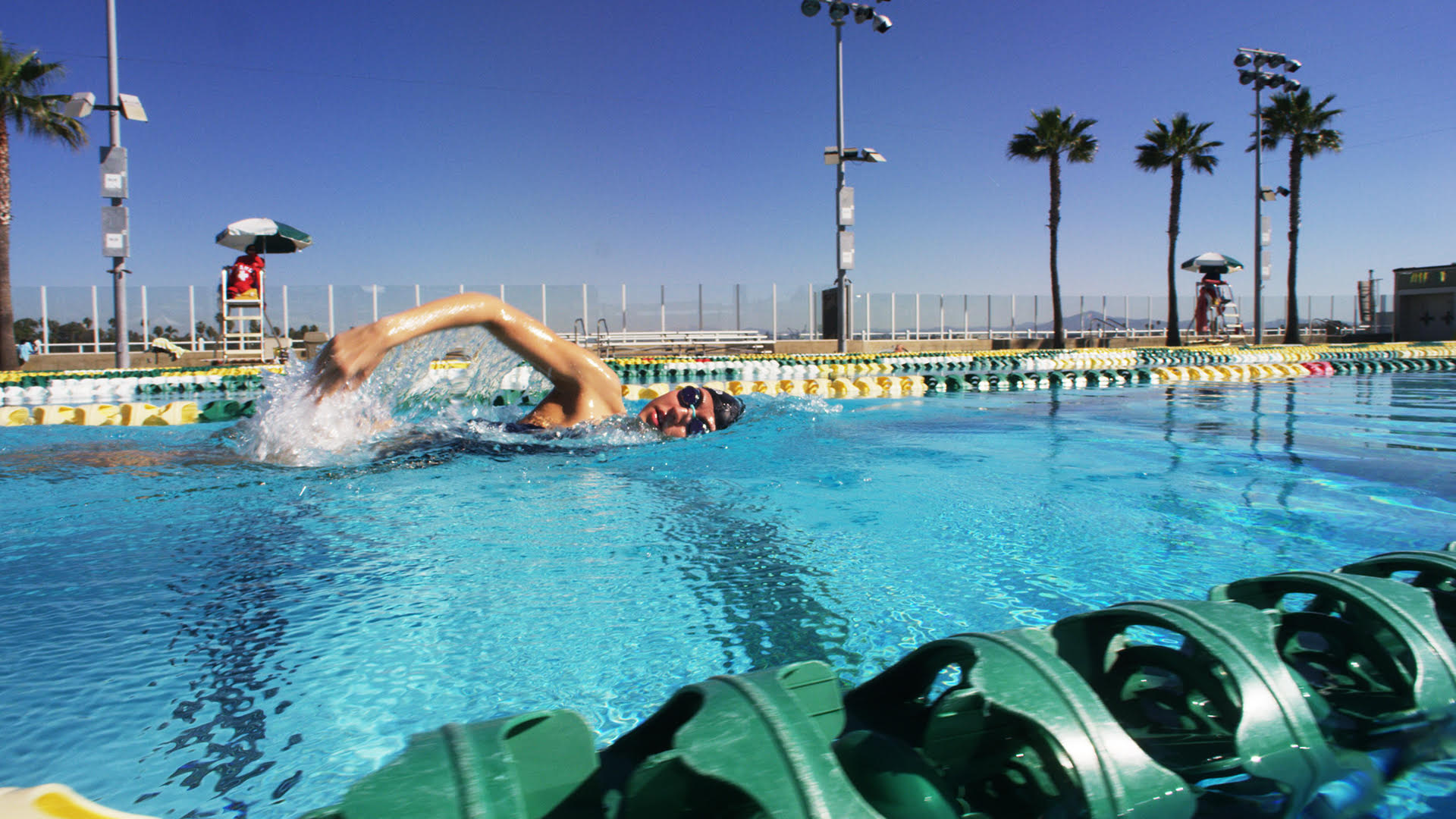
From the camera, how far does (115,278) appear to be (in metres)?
11.9

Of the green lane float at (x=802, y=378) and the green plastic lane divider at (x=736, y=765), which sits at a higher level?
the green lane float at (x=802, y=378)

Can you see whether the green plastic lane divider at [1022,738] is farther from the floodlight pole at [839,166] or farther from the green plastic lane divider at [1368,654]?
the floodlight pole at [839,166]

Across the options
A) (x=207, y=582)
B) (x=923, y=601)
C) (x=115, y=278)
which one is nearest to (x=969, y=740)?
(x=923, y=601)

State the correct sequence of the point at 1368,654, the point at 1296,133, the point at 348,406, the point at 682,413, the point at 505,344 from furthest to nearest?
the point at 1296,133 < the point at 682,413 < the point at 505,344 < the point at 348,406 < the point at 1368,654

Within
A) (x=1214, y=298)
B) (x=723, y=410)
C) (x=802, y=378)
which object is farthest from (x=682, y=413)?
(x=1214, y=298)

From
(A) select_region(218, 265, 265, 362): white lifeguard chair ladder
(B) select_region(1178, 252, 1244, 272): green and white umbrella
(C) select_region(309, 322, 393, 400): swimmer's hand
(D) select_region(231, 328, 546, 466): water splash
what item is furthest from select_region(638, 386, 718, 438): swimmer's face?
(B) select_region(1178, 252, 1244, 272): green and white umbrella

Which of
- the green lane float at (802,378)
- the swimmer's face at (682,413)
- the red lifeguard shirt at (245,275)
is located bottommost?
the swimmer's face at (682,413)

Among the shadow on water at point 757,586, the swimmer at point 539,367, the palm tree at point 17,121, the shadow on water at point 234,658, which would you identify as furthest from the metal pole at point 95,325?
the shadow on water at point 757,586

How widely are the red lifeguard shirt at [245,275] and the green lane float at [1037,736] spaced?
60.1 feet

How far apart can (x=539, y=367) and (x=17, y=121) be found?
62.7ft

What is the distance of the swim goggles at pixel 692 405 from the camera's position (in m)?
6.02

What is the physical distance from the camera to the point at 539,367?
5.17 metres

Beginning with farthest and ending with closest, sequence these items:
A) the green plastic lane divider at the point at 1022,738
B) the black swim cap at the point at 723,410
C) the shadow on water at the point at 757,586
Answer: the black swim cap at the point at 723,410 < the shadow on water at the point at 757,586 < the green plastic lane divider at the point at 1022,738

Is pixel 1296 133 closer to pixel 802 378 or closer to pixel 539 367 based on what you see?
pixel 802 378
